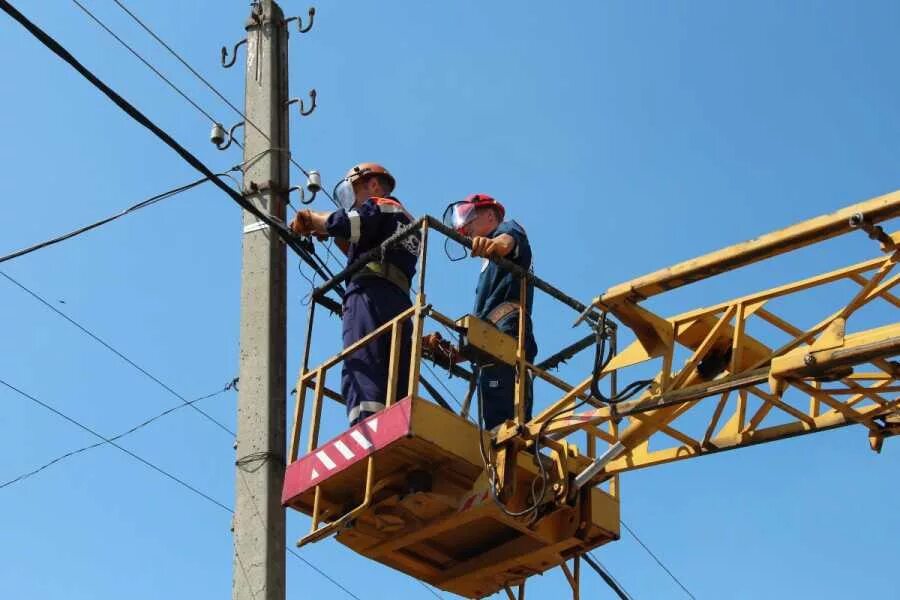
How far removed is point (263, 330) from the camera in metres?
12.2

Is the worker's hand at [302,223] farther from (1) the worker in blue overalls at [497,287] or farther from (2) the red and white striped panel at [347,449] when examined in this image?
(2) the red and white striped panel at [347,449]

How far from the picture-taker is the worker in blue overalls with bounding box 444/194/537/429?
39.7 feet

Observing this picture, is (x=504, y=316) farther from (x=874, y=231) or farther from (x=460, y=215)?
(x=874, y=231)

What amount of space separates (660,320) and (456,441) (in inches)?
60.1

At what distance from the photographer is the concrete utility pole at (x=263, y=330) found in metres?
11.4

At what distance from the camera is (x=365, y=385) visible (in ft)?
38.7

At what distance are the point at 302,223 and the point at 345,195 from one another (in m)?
0.44

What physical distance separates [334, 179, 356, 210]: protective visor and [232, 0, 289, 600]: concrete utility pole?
451mm

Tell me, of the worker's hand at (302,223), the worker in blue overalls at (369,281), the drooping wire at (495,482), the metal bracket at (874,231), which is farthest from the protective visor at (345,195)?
the metal bracket at (874,231)

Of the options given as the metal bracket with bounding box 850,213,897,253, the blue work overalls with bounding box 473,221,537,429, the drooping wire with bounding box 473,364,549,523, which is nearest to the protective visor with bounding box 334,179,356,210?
the blue work overalls with bounding box 473,221,537,429

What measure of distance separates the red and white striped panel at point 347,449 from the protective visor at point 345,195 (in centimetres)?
207

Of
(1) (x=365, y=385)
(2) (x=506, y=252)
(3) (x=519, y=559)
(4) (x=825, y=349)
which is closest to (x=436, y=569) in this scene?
(3) (x=519, y=559)

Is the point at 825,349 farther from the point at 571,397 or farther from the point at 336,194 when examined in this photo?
the point at 336,194

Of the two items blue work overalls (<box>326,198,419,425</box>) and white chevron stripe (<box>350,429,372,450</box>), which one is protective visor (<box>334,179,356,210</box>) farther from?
white chevron stripe (<box>350,429,372,450</box>)
